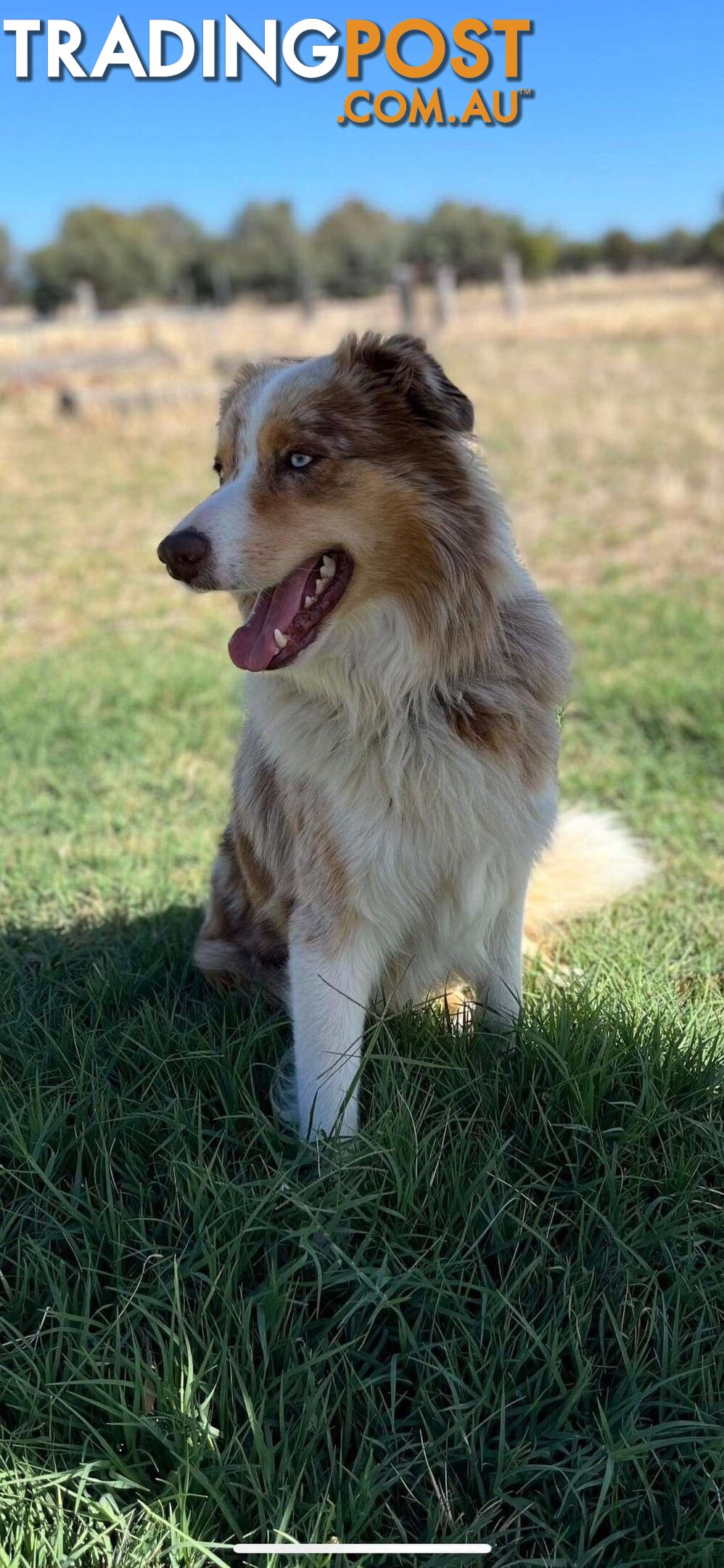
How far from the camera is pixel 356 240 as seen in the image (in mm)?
49438

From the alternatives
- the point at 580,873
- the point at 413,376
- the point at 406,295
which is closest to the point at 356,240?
the point at 406,295

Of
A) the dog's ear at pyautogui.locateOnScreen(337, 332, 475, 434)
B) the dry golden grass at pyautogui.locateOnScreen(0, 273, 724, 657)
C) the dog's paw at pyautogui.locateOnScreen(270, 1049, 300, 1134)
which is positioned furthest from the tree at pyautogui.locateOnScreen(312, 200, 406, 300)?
the dog's paw at pyautogui.locateOnScreen(270, 1049, 300, 1134)

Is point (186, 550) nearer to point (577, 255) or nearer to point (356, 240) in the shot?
point (356, 240)

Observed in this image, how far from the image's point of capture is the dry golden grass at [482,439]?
29.8 ft

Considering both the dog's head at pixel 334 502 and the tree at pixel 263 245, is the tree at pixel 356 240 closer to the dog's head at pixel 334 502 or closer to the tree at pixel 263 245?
the tree at pixel 263 245

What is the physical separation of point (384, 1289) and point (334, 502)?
60.5 inches

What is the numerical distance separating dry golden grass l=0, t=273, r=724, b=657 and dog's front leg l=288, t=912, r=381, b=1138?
2.17 metres

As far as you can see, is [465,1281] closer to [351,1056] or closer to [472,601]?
[351,1056]

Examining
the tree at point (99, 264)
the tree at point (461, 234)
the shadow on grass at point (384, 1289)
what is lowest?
the shadow on grass at point (384, 1289)

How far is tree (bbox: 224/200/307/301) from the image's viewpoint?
4709 cm

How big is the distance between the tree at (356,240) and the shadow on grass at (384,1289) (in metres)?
46.7

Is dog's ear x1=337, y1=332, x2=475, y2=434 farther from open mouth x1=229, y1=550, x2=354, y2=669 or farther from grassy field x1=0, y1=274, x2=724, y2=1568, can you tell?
grassy field x1=0, y1=274, x2=724, y2=1568

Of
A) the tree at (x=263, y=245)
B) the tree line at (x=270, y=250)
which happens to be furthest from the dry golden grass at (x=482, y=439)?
the tree at (x=263, y=245)

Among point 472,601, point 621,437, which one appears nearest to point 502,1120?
point 472,601
